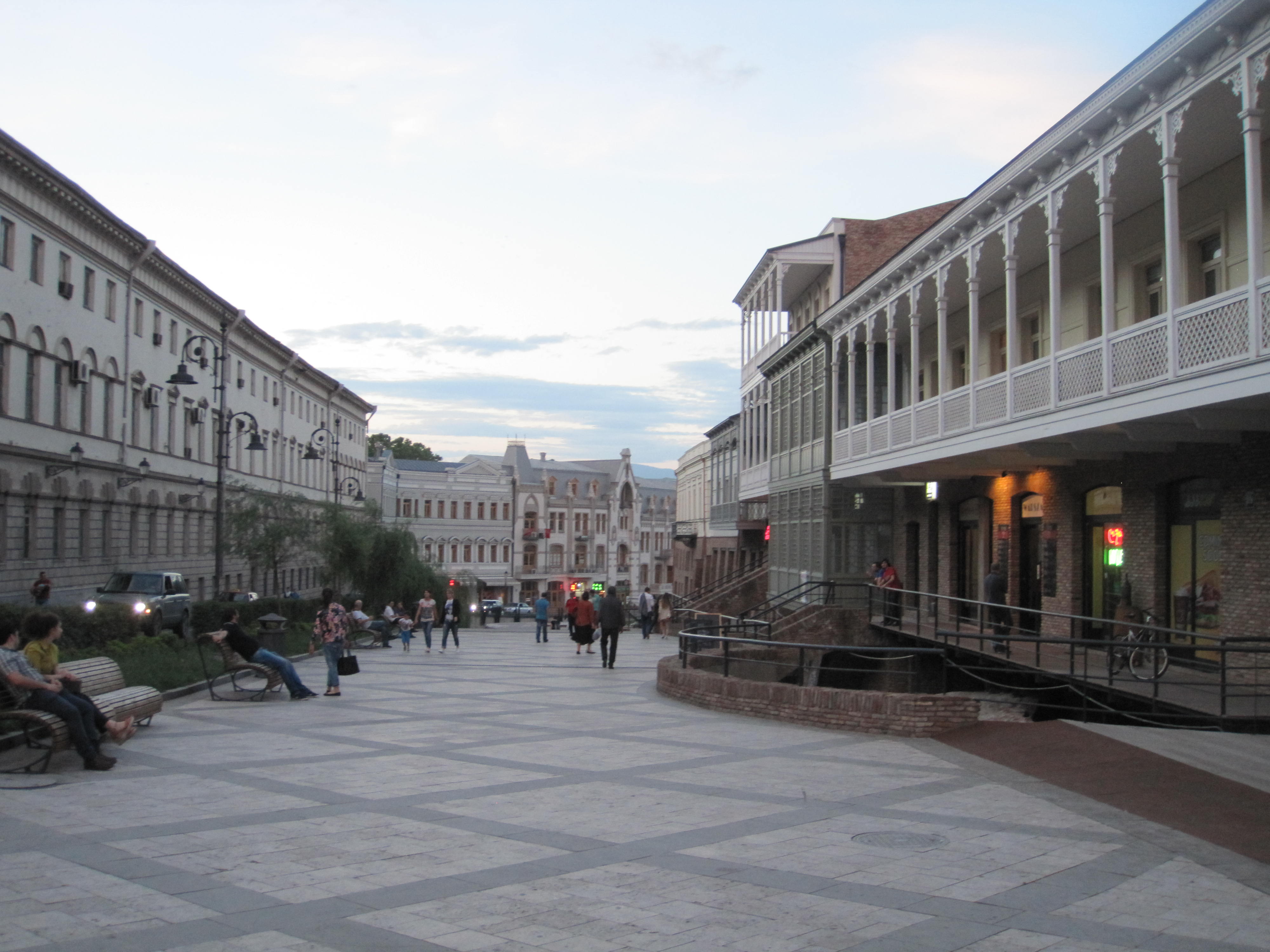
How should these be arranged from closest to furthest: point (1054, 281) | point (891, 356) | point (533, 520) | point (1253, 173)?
point (1253, 173), point (1054, 281), point (891, 356), point (533, 520)

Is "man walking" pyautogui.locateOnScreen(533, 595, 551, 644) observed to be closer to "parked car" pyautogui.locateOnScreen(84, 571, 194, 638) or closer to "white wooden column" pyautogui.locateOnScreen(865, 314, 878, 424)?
"parked car" pyautogui.locateOnScreen(84, 571, 194, 638)

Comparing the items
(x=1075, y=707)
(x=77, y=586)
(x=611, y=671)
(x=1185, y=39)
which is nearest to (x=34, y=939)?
(x=1075, y=707)

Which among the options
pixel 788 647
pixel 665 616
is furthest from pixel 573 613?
pixel 665 616

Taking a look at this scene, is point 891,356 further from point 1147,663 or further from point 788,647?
point 1147,663

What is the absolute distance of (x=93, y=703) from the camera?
429 inches

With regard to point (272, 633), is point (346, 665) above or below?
below

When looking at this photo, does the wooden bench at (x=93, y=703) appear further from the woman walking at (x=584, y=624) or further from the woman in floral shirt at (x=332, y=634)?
the woman walking at (x=584, y=624)

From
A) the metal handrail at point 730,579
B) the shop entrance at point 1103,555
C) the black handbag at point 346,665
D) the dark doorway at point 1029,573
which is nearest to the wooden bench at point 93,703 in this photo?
the black handbag at point 346,665

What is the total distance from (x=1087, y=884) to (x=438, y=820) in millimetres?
4522

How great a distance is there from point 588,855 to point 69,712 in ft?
17.3

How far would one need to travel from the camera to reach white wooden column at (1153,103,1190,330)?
13664 mm

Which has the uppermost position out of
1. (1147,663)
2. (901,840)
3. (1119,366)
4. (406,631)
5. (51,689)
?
(1119,366)

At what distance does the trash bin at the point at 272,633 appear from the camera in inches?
759

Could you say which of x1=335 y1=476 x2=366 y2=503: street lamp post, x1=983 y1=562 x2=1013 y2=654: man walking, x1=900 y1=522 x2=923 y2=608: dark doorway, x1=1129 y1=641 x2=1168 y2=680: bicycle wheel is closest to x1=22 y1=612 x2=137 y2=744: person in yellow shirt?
x1=1129 y1=641 x2=1168 y2=680: bicycle wheel
